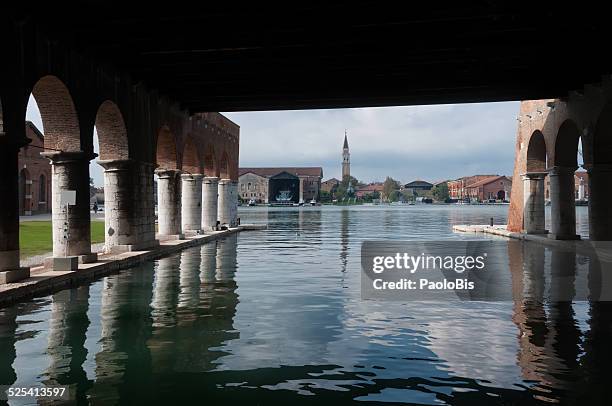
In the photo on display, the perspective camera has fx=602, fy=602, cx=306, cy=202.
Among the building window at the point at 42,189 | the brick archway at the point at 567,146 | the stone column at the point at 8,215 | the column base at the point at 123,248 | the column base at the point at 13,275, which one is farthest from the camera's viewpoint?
the building window at the point at 42,189

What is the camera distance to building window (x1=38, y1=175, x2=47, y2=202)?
214 feet

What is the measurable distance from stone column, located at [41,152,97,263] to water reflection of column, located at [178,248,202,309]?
9.81 ft

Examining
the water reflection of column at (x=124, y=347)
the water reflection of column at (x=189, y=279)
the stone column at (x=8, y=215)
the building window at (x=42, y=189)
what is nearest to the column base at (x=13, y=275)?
the stone column at (x=8, y=215)

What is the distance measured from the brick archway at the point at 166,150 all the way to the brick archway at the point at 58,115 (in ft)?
31.4

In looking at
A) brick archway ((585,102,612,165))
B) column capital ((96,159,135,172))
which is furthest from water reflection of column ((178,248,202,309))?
brick archway ((585,102,612,165))

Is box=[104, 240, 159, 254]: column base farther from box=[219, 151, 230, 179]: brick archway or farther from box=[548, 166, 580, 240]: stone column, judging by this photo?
box=[219, 151, 230, 179]: brick archway

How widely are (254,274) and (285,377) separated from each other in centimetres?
985

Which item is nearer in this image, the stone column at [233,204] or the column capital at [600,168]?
the column capital at [600,168]

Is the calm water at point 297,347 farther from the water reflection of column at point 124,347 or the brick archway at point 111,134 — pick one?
the brick archway at point 111,134

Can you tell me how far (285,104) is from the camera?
2633 centimetres

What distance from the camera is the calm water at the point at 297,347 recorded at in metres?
6.49

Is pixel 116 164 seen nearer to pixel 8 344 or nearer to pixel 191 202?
pixel 191 202

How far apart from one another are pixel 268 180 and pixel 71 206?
165082 mm

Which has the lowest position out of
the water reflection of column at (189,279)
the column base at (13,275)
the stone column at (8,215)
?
the water reflection of column at (189,279)
